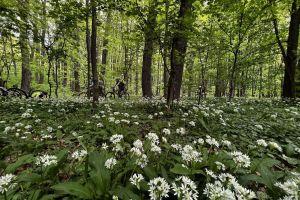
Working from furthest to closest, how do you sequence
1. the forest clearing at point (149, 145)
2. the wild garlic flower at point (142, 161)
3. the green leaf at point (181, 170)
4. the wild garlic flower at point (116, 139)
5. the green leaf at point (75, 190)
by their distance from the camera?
the wild garlic flower at point (116, 139), the wild garlic flower at point (142, 161), the green leaf at point (181, 170), the forest clearing at point (149, 145), the green leaf at point (75, 190)

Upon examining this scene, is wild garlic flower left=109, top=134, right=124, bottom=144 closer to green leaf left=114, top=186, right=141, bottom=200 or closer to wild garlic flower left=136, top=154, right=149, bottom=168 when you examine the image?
wild garlic flower left=136, top=154, right=149, bottom=168

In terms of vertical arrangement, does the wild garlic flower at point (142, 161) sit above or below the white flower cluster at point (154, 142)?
below

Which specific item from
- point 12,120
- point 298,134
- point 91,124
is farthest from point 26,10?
point 298,134

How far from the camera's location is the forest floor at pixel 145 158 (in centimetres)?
224

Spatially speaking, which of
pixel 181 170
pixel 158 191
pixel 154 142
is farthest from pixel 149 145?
pixel 158 191

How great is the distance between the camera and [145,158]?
2576 mm

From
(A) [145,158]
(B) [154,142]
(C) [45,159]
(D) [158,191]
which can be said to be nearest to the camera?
(D) [158,191]

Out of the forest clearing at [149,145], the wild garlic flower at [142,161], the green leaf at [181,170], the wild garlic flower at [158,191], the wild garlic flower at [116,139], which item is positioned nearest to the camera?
the wild garlic flower at [158,191]

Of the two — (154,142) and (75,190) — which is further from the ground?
(154,142)

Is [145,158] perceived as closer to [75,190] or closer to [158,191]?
[158,191]

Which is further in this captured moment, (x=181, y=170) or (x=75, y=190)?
(x=181, y=170)

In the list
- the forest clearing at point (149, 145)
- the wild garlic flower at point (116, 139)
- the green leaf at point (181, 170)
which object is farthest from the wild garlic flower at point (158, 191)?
the wild garlic flower at point (116, 139)

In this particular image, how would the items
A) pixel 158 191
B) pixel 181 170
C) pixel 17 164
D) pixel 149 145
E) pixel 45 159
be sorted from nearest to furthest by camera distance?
pixel 158 191, pixel 45 159, pixel 181 170, pixel 17 164, pixel 149 145

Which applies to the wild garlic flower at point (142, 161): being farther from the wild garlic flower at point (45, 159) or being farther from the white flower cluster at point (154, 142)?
the wild garlic flower at point (45, 159)
